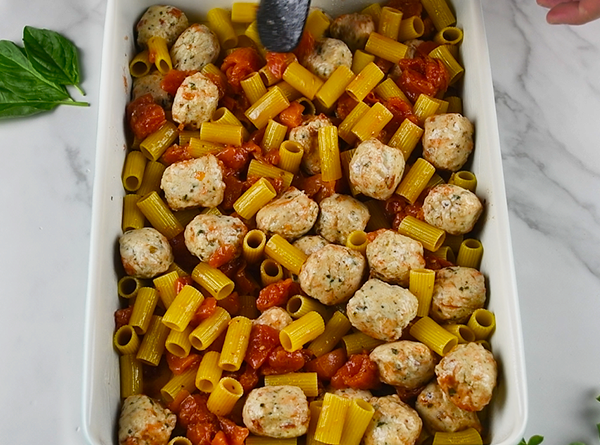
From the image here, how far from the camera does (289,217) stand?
9.62 feet

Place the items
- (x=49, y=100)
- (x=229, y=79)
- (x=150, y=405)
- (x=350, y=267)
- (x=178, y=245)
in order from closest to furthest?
(x=150, y=405), (x=350, y=267), (x=178, y=245), (x=229, y=79), (x=49, y=100)

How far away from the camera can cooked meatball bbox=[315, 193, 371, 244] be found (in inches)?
118

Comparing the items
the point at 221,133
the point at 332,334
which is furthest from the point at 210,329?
the point at 221,133

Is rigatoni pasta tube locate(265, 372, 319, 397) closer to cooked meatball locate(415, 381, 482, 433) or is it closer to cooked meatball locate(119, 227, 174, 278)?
cooked meatball locate(415, 381, 482, 433)

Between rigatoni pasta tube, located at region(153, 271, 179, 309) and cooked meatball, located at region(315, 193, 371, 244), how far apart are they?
1.87 feet

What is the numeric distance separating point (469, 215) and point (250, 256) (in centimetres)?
79

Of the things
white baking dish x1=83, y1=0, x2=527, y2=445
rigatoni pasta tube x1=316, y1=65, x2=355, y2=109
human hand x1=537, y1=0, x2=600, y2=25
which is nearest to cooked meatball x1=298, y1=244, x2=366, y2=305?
white baking dish x1=83, y1=0, x2=527, y2=445

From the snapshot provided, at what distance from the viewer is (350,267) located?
282 cm

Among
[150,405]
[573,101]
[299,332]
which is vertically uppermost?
[573,101]

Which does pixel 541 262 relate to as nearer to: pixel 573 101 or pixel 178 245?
pixel 573 101

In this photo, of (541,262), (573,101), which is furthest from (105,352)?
(573,101)

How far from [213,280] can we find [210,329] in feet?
0.59

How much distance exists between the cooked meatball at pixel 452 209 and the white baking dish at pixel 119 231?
6 cm

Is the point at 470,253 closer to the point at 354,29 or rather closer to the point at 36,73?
the point at 354,29
